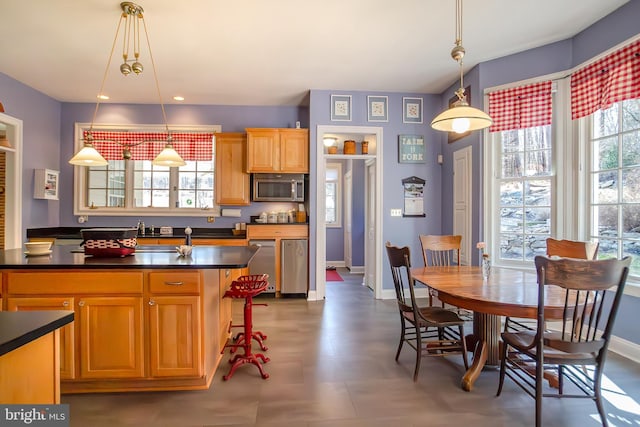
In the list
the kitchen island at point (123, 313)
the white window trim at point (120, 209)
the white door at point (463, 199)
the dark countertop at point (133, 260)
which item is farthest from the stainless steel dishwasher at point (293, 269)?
the kitchen island at point (123, 313)

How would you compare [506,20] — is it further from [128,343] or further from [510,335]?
[128,343]

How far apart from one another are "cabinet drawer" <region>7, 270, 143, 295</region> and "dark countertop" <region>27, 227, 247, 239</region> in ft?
8.22

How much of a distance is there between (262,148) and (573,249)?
378 cm

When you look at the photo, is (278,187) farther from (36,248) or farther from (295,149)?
(36,248)

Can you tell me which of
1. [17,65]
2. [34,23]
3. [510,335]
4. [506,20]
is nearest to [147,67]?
[34,23]

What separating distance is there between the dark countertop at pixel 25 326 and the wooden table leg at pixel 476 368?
2.28 metres

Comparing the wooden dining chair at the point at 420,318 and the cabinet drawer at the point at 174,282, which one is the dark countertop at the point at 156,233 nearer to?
the cabinet drawer at the point at 174,282

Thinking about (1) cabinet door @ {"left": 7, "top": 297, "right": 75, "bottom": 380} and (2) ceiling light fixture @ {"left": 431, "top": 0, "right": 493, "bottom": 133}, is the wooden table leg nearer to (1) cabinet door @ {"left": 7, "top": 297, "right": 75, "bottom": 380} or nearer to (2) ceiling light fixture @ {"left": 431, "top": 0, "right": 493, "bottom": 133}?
(2) ceiling light fixture @ {"left": 431, "top": 0, "right": 493, "bottom": 133}

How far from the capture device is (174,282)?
2.08 metres

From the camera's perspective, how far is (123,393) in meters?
2.14

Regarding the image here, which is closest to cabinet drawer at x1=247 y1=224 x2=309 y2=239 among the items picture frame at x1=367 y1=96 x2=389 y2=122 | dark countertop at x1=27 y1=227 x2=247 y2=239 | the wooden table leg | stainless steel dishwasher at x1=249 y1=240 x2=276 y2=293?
stainless steel dishwasher at x1=249 y1=240 x2=276 y2=293

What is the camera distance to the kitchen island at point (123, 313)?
204 centimetres

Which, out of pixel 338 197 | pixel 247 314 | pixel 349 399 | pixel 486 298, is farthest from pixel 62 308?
pixel 338 197

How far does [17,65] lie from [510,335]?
562cm
